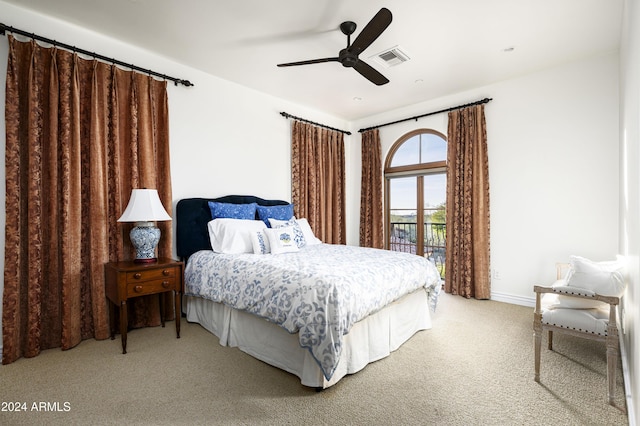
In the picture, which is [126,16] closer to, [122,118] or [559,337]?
[122,118]

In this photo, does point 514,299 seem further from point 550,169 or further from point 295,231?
point 295,231

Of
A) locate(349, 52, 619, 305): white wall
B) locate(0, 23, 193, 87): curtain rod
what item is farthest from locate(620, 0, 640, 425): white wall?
locate(0, 23, 193, 87): curtain rod

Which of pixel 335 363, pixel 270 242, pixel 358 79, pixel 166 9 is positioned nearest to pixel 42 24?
pixel 166 9

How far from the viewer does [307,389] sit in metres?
1.93

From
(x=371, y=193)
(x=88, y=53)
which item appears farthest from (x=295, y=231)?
(x=88, y=53)

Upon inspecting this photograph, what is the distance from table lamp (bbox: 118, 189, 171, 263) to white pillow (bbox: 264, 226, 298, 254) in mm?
973

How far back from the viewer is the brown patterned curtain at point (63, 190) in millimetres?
2314

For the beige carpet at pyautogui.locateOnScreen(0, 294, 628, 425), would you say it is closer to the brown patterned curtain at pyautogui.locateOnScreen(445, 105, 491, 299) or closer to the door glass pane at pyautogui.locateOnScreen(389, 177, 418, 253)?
the brown patterned curtain at pyautogui.locateOnScreen(445, 105, 491, 299)

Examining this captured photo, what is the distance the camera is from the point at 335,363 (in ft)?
5.90

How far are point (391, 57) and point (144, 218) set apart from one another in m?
2.88

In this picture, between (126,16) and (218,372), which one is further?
(126,16)

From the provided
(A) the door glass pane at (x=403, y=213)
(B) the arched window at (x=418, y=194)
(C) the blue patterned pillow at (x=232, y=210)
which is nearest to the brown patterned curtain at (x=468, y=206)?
(B) the arched window at (x=418, y=194)

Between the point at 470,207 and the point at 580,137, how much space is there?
4.38ft

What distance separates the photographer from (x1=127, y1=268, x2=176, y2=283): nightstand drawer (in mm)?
2473
